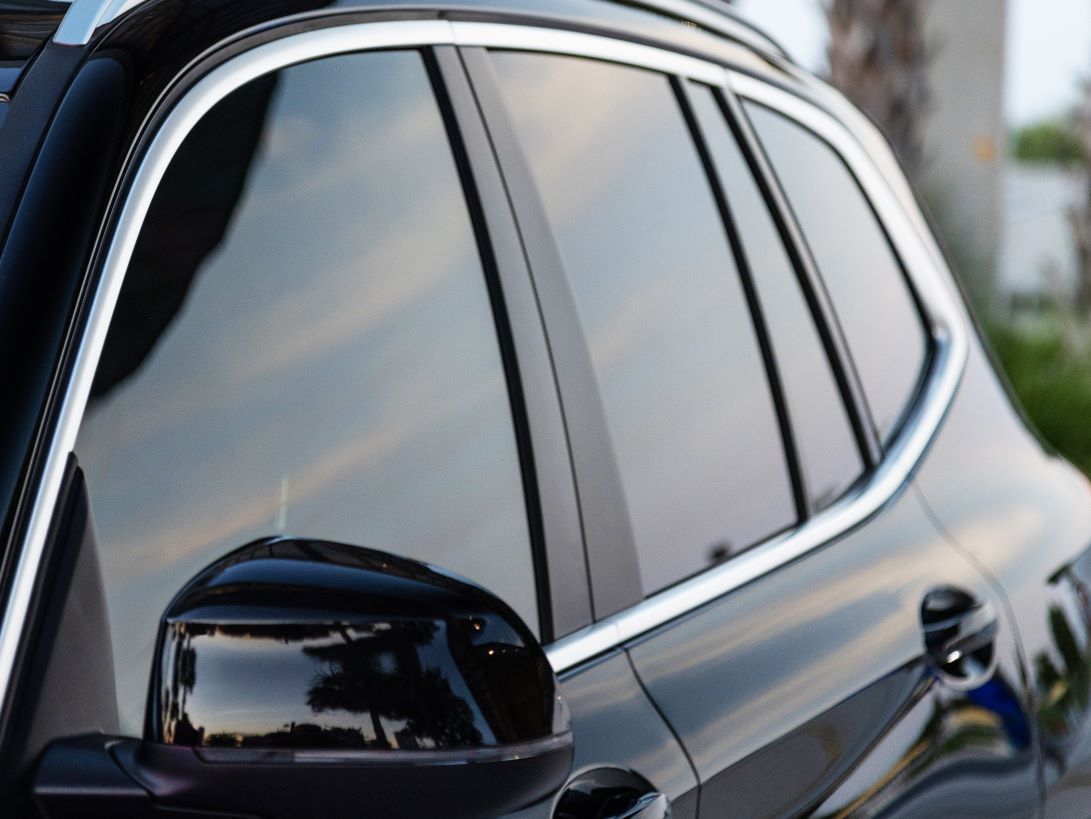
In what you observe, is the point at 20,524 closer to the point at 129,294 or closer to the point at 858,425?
the point at 129,294

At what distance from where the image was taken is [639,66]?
5.81 feet

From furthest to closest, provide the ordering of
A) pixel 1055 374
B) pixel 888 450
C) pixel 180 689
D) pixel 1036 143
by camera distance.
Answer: pixel 1036 143
pixel 1055 374
pixel 888 450
pixel 180 689

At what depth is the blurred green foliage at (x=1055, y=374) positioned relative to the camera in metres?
7.36

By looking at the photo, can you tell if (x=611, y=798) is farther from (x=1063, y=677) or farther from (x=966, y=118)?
(x=966, y=118)

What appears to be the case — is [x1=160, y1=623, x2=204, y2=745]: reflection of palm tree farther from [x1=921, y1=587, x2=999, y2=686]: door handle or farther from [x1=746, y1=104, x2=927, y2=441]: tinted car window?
[x1=746, y1=104, x2=927, y2=441]: tinted car window

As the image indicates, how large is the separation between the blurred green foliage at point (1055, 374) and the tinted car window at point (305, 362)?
6313 millimetres

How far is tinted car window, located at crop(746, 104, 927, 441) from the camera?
2.03 meters

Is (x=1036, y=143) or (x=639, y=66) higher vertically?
(x=639, y=66)

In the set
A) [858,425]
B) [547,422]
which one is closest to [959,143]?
[858,425]

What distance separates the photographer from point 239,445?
1.21 metres

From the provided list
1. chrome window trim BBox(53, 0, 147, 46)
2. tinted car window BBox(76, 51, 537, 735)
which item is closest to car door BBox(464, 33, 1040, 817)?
tinted car window BBox(76, 51, 537, 735)

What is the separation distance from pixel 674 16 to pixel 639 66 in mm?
146

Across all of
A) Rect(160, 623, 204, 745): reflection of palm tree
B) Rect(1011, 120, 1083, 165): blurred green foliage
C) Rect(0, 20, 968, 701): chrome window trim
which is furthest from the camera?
Rect(1011, 120, 1083, 165): blurred green foliage

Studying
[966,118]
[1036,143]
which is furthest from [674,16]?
[1036,143]
